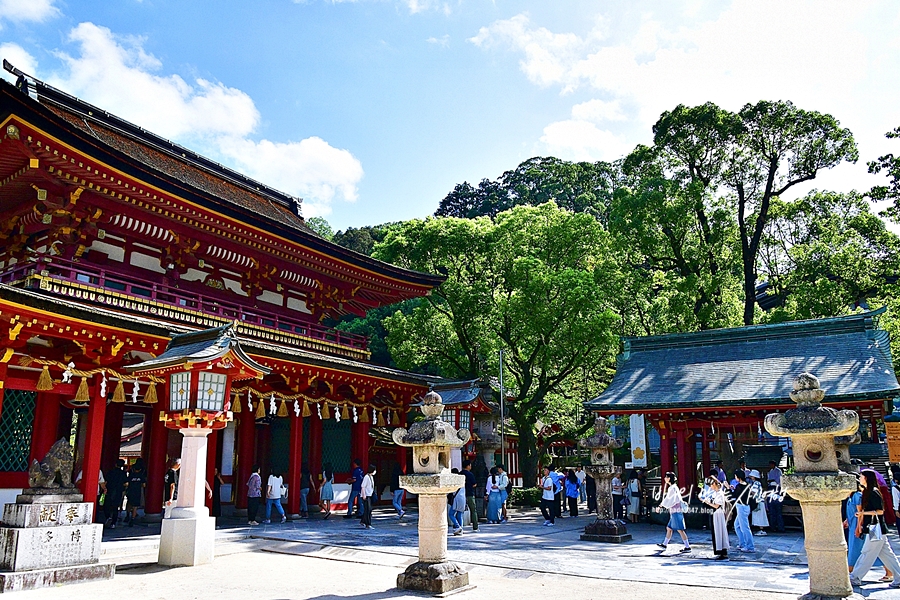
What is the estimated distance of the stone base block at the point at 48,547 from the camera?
888 cm

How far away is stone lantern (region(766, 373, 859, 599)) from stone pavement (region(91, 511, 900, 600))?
2010 mm

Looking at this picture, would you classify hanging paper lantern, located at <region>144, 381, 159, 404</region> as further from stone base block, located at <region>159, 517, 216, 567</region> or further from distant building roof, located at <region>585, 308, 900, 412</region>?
distant building roof, located at <region>585, 308, 900, 412</region>

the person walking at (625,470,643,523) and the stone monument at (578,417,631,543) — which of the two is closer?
the stone monument at (578,417,631,543)

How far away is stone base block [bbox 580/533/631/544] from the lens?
48.0ft

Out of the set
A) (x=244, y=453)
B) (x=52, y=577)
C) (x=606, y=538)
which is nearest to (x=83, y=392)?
(x=52, y=577)

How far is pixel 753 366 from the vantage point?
19.6 m

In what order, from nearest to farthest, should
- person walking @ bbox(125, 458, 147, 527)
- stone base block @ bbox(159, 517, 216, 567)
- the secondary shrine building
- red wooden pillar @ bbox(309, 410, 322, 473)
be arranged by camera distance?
1. stone base block @ bbox(159, 517, 216, 567)
2. the secondary shrine building
3. person walking @ bbox(125, 458, 147, 527)
4. red wooden pillar @ bbox(309, 410, 322, 473)

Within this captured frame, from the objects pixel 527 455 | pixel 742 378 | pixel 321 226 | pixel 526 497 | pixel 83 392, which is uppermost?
pixel 321 226

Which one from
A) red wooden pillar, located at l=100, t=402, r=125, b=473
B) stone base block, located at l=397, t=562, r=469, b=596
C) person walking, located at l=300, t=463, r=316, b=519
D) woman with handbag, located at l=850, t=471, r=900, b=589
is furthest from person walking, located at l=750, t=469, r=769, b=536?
red wooden pillar, located at l=100, t=402, r=125, b=473

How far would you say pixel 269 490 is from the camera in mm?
17219

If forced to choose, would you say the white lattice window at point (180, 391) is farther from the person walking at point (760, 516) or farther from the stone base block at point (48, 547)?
the person walking at point (760, 516)

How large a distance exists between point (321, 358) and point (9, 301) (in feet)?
25.6

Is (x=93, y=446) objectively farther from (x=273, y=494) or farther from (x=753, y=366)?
(x=753, y=366)

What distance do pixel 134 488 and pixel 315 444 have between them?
5.45 m
